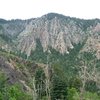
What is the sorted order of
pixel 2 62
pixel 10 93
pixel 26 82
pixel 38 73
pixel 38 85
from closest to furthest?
pixel 10 93
pixel 38 85
pixel 38 73
pixel 26 82
pixel 2 62

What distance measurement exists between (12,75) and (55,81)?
5940 centimetres

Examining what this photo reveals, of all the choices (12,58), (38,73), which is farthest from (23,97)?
(12,58)

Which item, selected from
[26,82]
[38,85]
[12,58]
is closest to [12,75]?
[26,82]

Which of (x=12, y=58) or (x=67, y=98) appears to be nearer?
(x=67, y=98)

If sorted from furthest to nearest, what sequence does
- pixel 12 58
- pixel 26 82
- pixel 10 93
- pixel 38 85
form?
1. pixel 12 58
2. pixel 26 82
3. pixel 38 85
4. pixel 10 93

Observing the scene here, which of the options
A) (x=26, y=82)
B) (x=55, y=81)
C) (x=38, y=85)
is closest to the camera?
(x=55, y=81)

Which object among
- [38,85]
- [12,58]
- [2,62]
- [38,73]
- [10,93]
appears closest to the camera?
[10,93]

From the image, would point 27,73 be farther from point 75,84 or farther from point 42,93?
point 42,93

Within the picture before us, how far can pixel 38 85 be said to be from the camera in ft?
318

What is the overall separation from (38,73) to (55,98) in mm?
24531

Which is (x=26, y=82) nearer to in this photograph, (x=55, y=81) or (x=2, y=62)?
(x=2, y=62)

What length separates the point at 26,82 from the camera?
14488cm

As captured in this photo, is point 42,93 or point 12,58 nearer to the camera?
point 42,93

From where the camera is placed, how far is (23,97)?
86.8 m
